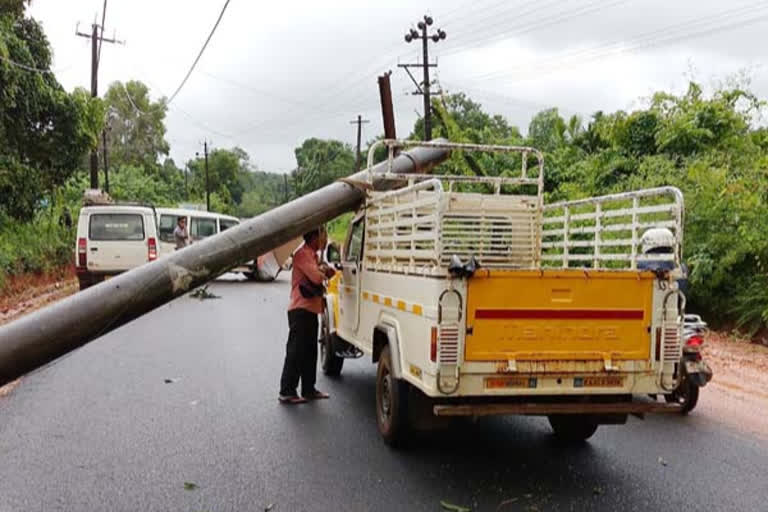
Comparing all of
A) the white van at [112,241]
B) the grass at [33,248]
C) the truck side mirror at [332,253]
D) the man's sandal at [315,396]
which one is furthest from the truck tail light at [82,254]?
the man's sandal at [315,396]

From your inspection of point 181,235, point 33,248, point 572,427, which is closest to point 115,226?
point 181,235

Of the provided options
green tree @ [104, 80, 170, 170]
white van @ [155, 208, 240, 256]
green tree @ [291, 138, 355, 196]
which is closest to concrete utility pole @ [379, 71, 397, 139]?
white van @ [155, 208, 240, 256]

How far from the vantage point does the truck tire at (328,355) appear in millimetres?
7781

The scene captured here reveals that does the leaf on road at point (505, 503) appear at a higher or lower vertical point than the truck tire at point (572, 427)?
lower

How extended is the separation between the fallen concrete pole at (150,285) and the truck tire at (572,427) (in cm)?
277

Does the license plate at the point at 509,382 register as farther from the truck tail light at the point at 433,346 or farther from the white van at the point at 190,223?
the white van at the point at 190,223

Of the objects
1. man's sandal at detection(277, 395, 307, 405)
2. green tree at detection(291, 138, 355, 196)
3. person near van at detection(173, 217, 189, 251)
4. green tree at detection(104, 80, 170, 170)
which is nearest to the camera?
man's sandal at detection(277, 395, 307, 405)

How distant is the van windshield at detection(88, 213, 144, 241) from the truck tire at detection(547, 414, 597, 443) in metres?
12.8

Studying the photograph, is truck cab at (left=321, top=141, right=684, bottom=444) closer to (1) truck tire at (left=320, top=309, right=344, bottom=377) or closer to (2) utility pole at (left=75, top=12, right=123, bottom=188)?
(1) truck tire at (left=320, top=309, right=344, bottom=377)

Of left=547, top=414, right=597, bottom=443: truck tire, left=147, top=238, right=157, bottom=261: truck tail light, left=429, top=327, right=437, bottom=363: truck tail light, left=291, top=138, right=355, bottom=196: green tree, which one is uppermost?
left=291, top=138, right=355, bottom=196: green tree

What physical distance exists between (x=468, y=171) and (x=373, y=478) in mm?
19836

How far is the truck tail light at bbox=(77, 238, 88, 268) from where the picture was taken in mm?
15672

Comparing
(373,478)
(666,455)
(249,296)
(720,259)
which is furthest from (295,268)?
(249,296)

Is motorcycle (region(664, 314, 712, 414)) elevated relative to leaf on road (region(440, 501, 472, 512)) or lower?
elevated
